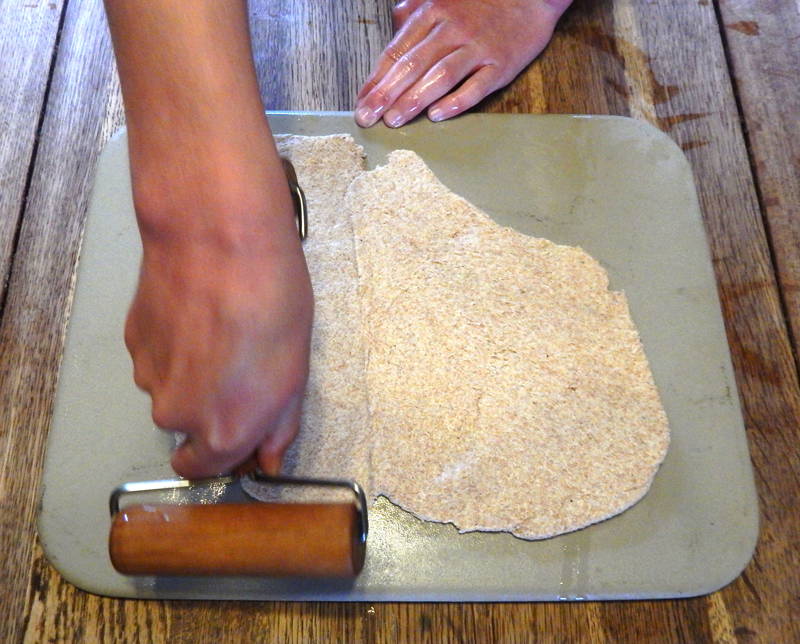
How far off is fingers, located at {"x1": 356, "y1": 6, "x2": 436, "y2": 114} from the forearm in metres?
0.45

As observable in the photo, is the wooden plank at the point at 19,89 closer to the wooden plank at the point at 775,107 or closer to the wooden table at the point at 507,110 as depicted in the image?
A: the wooden table at the point at 507,110

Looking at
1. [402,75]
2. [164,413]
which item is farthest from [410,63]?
[164,413]

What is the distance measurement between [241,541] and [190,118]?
0.36 m

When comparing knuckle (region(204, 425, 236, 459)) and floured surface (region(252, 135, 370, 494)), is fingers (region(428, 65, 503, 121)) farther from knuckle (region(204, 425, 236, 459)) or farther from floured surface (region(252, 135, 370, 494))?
knuckle (region(204, 425, 236, 459))

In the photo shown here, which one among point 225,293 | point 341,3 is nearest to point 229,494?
point 225,293

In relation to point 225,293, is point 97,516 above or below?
below

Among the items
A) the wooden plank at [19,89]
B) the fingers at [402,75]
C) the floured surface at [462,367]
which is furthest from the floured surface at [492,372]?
the wooden plank at [19,89]

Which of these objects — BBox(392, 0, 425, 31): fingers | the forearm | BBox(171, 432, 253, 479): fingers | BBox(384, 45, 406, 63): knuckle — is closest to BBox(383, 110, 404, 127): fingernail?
BBox(384, 45, 406, 63): knuckle

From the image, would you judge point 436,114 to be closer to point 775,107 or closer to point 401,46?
point 401,46

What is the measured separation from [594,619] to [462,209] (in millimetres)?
490

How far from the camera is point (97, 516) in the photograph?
0.84 meters

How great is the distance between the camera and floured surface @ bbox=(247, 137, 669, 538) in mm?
844

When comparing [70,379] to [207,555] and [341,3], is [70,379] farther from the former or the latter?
[341,3]

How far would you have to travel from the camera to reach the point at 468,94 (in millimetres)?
1097
